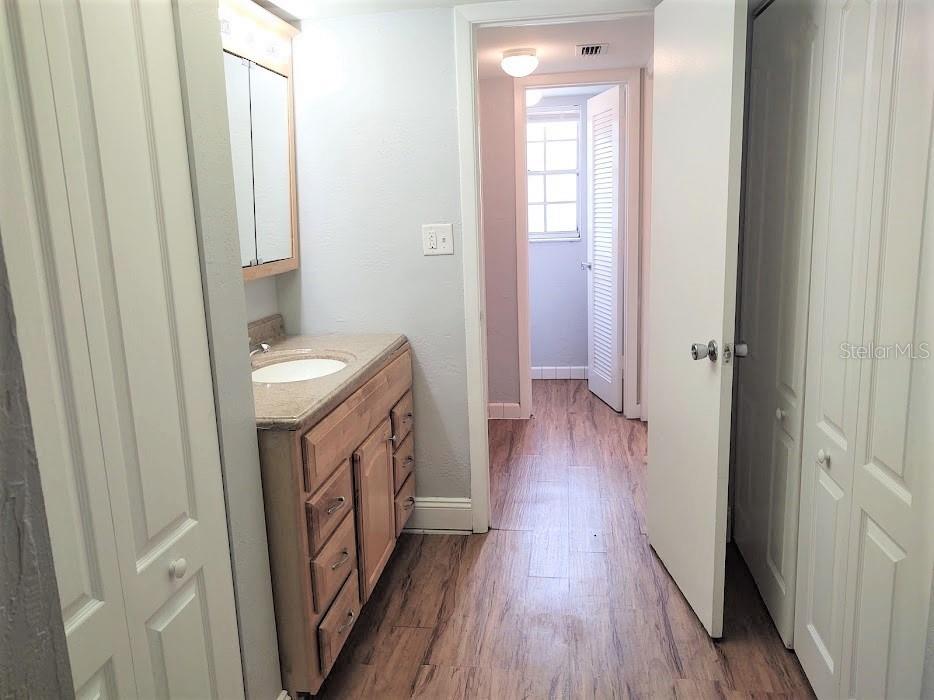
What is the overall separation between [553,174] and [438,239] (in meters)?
2.86

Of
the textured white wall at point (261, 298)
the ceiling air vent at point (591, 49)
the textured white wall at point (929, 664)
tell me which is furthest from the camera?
the ceiling air vent at point (591, 49)

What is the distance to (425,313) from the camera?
2656 mm

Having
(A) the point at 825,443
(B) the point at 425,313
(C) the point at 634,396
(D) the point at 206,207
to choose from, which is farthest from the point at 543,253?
(D) the point at 206,207

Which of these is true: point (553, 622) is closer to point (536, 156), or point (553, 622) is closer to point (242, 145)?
point (242, 145)

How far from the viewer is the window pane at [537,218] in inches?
205

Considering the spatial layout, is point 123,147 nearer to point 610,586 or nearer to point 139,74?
point 139,74

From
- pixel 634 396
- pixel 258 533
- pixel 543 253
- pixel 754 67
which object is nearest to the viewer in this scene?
pixel 258 533

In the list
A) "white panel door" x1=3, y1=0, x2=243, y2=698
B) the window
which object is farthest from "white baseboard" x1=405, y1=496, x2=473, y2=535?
the window

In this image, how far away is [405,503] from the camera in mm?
2598

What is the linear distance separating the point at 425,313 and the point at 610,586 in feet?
3.85

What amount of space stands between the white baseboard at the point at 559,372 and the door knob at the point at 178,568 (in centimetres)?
423

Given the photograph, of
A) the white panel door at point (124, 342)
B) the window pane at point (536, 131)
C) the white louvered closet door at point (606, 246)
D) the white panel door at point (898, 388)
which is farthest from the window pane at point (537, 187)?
the white panel door at point (124, 342)

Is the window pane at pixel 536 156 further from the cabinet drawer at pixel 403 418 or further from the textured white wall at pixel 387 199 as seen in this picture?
the cabinet drawer at pixel 403 418

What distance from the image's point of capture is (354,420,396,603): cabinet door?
2062 mm
